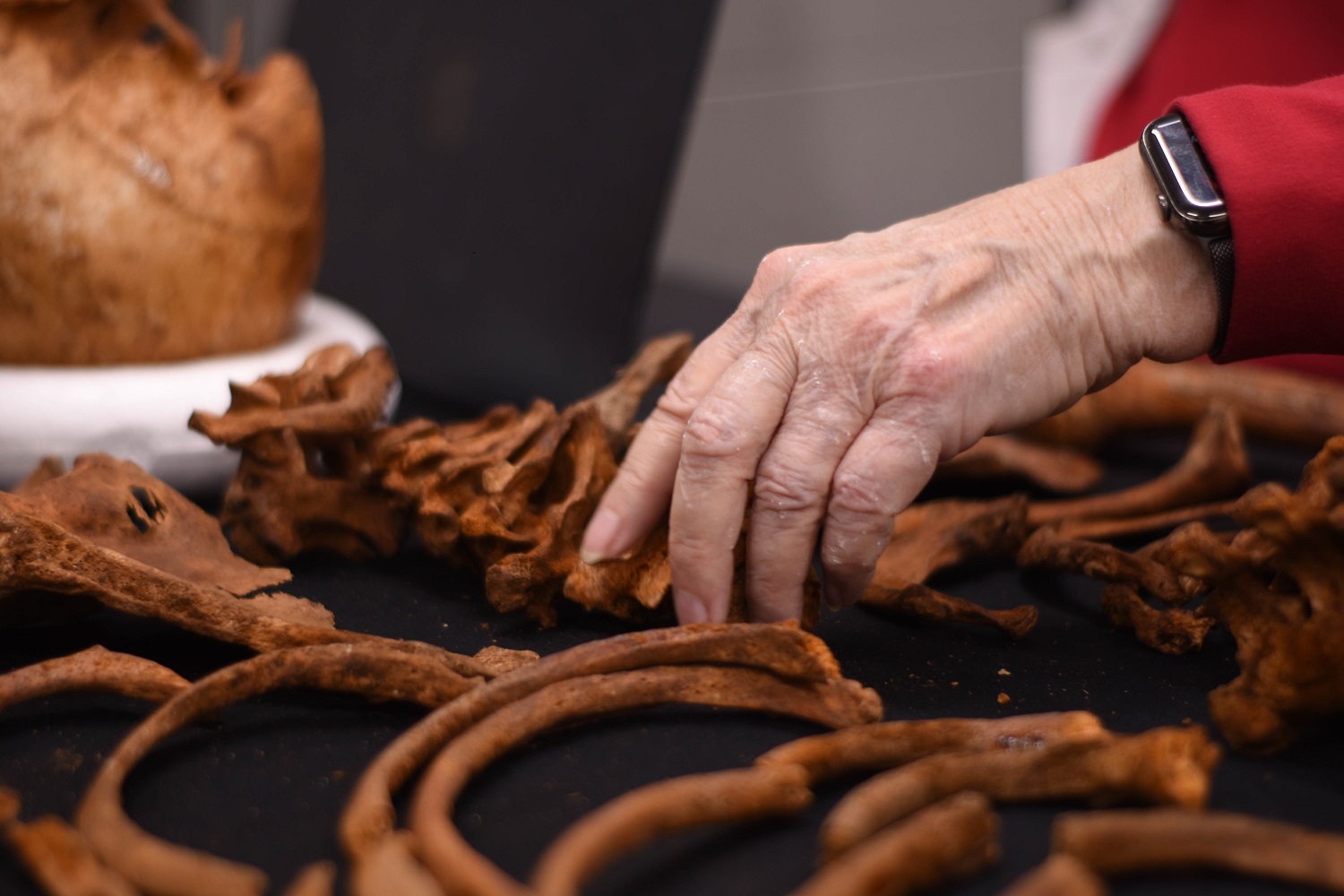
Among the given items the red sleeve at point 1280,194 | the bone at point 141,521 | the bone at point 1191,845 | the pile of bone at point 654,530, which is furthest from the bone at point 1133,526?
the bone at point 141,521

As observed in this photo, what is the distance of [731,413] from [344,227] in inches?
47.1

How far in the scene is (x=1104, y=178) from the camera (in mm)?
803

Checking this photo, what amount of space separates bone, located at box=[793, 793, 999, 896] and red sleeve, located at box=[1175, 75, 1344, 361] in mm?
437

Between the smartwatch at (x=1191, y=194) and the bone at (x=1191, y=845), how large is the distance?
15.8 inches

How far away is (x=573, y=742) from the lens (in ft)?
2.07

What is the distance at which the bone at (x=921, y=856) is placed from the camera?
46 centimetres

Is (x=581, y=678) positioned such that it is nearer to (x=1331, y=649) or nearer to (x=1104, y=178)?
(x=1331, y=649)

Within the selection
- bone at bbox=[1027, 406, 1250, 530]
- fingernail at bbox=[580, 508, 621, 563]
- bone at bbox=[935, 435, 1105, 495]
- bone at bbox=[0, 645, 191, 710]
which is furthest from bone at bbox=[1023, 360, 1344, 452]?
bone at bbox=[0, 645, 191, 710]

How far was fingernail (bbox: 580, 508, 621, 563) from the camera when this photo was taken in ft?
2.50

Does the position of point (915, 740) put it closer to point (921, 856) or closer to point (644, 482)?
point (921, 856)

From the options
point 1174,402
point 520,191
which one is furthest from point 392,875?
point 520,191

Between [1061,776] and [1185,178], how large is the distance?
42 centimetres

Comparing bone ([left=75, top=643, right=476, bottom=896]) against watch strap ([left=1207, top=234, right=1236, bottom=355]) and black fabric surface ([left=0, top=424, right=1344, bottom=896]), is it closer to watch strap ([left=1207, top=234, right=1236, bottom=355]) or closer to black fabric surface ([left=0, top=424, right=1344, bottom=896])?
black fabric surface ([left=0, top=424, right=1344, bottom=896])

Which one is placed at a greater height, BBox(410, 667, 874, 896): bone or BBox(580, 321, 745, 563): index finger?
BBox(580, 321, 745, 563): index finger
